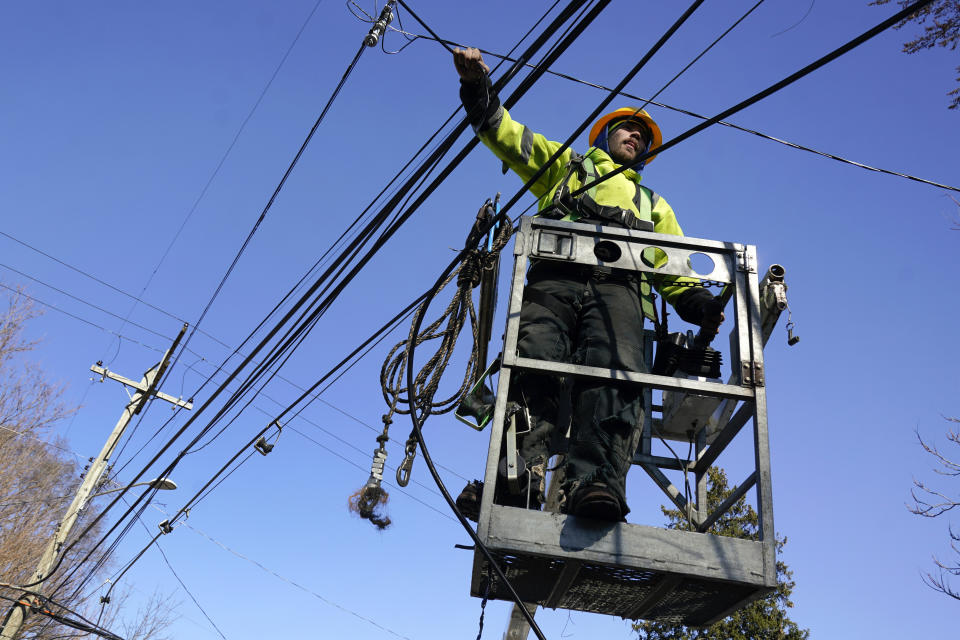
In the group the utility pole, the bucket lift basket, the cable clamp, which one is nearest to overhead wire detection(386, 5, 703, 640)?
the bucket lift basket

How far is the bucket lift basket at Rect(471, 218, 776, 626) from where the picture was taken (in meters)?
3.12

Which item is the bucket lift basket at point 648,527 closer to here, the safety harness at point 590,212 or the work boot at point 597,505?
the work boot at point 597,505

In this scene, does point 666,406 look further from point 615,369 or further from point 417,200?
point 417,200

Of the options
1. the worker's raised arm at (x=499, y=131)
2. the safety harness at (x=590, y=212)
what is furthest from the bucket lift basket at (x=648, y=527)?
the worker's raised arm at (x=499, y=131)

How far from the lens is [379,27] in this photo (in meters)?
6.02

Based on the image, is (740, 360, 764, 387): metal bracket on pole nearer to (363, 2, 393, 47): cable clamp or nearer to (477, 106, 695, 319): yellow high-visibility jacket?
(477, 106, 695, 319): yellow high-visibility jacket

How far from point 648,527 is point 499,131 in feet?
7.80

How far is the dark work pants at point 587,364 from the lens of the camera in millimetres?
3518

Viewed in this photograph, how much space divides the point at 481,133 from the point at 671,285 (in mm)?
1427

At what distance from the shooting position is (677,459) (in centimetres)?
438

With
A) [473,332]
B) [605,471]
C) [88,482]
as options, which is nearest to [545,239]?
[473,332]

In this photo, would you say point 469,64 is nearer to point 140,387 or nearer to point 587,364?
point 587,364

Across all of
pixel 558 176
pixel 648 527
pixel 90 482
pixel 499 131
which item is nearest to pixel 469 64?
pixel 499 131

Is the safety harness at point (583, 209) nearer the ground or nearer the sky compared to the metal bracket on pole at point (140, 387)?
nearer the ground
